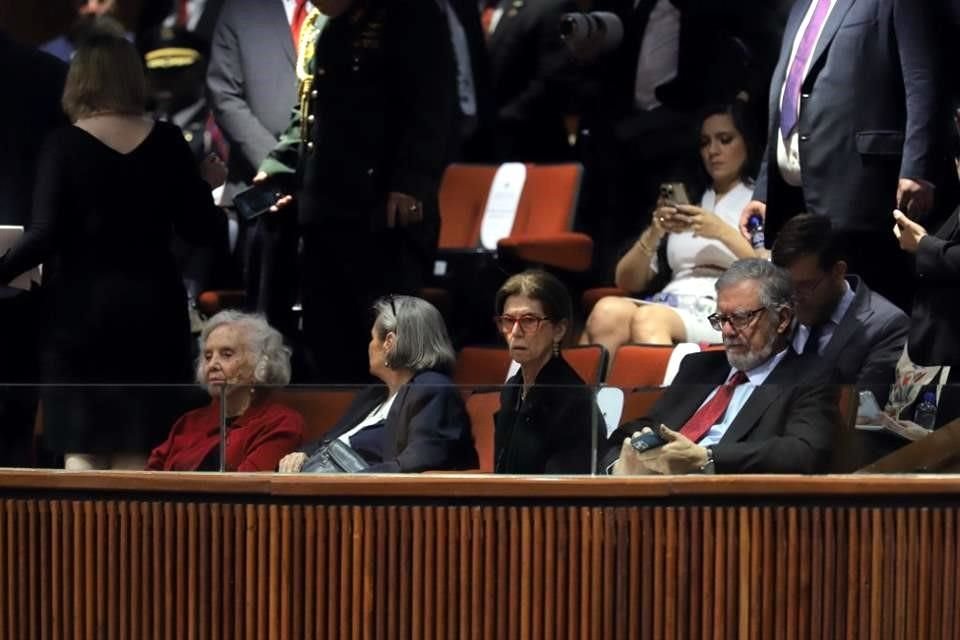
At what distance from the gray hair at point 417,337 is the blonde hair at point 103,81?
2.81ft

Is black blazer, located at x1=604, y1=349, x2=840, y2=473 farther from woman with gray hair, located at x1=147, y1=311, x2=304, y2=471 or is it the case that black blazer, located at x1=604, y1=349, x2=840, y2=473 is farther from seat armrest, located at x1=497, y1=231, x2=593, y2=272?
seat armrest, located at x1=497, y1=231, x2=593, y2=272

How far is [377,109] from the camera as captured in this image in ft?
22.9

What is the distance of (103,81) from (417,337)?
1.04m

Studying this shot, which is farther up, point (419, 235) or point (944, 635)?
point (419, 235)

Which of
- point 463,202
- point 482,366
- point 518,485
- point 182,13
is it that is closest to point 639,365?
point 482,366

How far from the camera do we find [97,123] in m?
6.25

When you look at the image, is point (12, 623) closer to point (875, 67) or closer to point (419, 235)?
point (419, 235)

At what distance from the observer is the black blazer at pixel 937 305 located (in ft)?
19.4

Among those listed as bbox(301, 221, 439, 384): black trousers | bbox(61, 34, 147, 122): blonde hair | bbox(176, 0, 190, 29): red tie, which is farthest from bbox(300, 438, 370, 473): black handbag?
bbox(176, 0, 190, 29): red tie

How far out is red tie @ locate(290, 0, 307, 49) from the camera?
307 inches

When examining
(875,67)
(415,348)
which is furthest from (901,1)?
(415,348)

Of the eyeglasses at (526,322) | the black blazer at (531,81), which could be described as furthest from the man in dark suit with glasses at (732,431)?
the black blazer at (531,81)

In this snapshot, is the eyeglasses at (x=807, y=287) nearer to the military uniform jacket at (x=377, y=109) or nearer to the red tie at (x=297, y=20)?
the military uniform jacket at (x=377, y=109)

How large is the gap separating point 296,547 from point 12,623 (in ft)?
2.29
